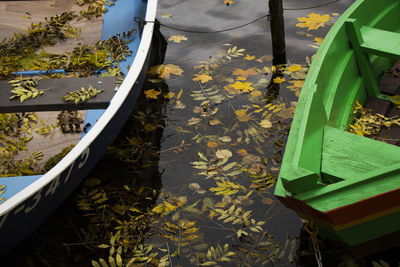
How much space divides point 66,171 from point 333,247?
206cm

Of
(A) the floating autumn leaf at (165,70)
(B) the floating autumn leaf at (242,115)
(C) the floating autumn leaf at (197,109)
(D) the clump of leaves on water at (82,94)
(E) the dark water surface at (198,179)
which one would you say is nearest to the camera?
(E) the dark water surface at (198,179)

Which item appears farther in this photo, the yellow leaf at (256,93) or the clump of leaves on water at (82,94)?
the yellow leaf at (256,93)

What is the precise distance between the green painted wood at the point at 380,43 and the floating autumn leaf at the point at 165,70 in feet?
7.41

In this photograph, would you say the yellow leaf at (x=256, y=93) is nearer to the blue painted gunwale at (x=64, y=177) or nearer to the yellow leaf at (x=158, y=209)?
the blue painted gunwale at (x=64, y=177)

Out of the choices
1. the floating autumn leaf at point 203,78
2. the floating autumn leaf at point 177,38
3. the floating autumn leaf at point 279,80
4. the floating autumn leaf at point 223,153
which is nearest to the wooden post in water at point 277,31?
the floating autumn leaf at point 279,80

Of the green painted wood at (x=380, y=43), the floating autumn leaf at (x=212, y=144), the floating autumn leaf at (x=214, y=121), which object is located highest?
the green painted wood at (x=380, y=43)

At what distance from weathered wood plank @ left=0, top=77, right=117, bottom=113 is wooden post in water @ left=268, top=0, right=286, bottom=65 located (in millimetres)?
2204

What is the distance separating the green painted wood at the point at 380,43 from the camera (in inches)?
154

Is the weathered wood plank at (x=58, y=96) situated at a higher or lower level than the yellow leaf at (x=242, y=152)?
higher

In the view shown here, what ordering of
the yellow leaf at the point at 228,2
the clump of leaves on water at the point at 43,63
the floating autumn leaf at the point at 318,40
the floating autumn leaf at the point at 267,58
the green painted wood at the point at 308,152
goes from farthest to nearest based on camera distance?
the yellow leaf at the point at 228,2 → the floating autumn leaf at the point at 318,40 → the floating autumn leaf at the point at 267,58 → the clump of leaves on water at the point at 43,63 → the green painted wood at the point at 308,152

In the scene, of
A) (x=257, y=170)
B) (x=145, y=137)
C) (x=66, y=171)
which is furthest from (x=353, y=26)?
(x=66, y=171)

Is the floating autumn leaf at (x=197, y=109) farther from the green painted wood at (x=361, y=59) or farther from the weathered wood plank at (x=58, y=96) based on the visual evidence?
the green painted wood at (x=361, y=59)

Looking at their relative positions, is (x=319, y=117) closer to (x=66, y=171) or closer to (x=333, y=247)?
(x=333, y=247)

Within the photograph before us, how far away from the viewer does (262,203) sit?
12.5 feet
